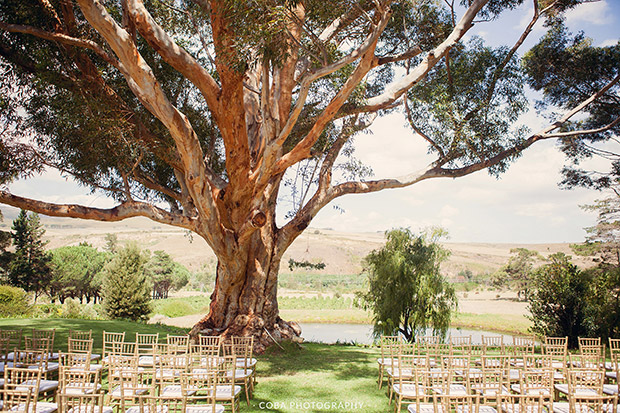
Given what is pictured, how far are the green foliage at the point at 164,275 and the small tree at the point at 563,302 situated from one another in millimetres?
35362

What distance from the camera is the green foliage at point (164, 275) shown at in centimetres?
4262

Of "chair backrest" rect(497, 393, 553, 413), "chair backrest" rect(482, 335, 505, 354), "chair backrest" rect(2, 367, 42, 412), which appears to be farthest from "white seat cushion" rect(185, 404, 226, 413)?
"chair backrest" rect(482, 335, 505, 354)

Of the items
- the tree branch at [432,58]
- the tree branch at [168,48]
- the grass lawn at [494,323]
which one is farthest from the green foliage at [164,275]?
the tree branch at [432,58]

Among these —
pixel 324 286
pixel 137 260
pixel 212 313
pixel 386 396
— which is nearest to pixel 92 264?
pixel 137 260

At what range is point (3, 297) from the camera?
1606cm

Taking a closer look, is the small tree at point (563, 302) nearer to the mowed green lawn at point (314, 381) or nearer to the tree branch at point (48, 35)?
the mowed green lawn at point (314, 381)

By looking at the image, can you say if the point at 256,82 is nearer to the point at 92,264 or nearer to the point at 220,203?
the point at 220,203

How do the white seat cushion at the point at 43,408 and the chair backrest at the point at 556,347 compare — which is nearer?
the white seat cushion at the point at 43,408

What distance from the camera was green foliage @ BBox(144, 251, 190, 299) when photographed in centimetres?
4262

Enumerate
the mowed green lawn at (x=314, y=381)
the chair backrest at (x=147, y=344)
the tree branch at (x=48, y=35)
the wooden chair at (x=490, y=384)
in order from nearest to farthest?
the wooden chair at (x=490, y=384)
the chair backrest at (x=147, y=344)
the mowed green lawn at (x=314, y=381)
the tree branch at (x=48, y=35)

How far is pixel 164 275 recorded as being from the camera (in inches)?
1709

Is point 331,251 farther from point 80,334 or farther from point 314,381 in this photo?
point 314,381

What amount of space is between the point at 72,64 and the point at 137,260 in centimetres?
1237

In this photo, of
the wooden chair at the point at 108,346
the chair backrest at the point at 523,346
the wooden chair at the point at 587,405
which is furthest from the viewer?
the chair backrest at the point at 523,346
